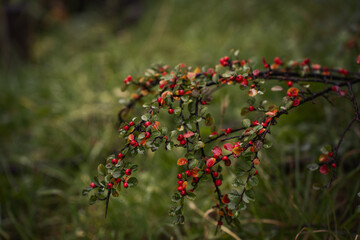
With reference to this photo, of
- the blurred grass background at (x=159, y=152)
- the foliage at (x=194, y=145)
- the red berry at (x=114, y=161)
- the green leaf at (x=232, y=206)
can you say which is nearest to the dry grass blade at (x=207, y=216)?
the blurred grass background at (x=159, y=152)

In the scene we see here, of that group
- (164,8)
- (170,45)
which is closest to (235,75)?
(170,45)

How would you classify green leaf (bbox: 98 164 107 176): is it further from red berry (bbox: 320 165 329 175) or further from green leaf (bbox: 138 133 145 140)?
red berry (bbox: 320 165 329 175)

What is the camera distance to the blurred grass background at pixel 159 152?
4.87 feet

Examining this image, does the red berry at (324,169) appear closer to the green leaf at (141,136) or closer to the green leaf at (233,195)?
the green leaf at (233,195)

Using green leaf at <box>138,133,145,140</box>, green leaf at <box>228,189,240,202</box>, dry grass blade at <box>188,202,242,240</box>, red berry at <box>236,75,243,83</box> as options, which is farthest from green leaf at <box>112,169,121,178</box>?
dry grass blade at <box>188,202,242,240</box>

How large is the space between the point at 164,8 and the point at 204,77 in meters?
4.57

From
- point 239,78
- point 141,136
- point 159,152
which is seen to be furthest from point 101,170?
point 159,152

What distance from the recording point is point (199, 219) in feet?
5.07

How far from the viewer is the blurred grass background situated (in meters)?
1.48

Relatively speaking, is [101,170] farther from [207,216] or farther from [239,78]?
[207,216]

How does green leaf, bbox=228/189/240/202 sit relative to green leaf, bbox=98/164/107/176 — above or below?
below

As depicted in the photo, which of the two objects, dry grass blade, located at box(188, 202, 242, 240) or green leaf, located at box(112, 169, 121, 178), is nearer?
green leaf, located at box(112, 169, 121, 178)

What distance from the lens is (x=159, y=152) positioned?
6.92 feet

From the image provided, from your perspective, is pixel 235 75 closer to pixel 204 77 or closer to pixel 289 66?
pixel 204 77
